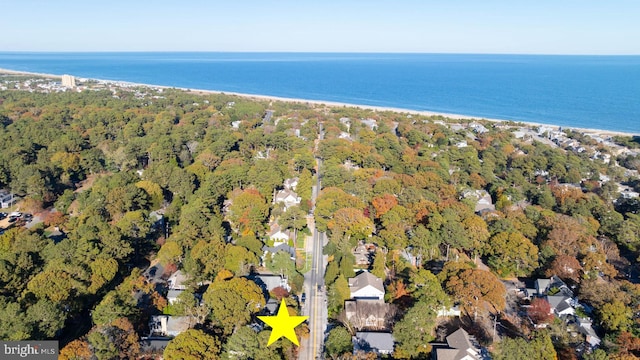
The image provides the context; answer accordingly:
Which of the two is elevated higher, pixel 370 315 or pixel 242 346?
pixel 242 346

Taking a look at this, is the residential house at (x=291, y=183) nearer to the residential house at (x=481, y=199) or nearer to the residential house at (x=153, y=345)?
the residential house at (x=481, y=199)

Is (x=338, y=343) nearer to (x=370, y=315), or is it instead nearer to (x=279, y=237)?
(x=370, y=315)

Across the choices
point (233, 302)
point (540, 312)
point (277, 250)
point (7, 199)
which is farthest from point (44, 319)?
point (7, 199)

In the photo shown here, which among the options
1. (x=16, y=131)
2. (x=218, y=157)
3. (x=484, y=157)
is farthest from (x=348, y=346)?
(x=16, y=131)

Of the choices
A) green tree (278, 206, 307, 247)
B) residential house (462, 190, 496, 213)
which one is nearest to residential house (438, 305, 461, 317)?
green tree (278, 206, 307, 247)

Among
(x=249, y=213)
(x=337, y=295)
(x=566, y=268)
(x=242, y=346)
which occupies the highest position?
(x=249, y=213)

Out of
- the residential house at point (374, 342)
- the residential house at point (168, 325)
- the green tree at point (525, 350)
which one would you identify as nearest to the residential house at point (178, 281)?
the residential house at point (168, 325)

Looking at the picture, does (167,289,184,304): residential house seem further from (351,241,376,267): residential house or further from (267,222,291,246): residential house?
(351,241,376,267): residential house
